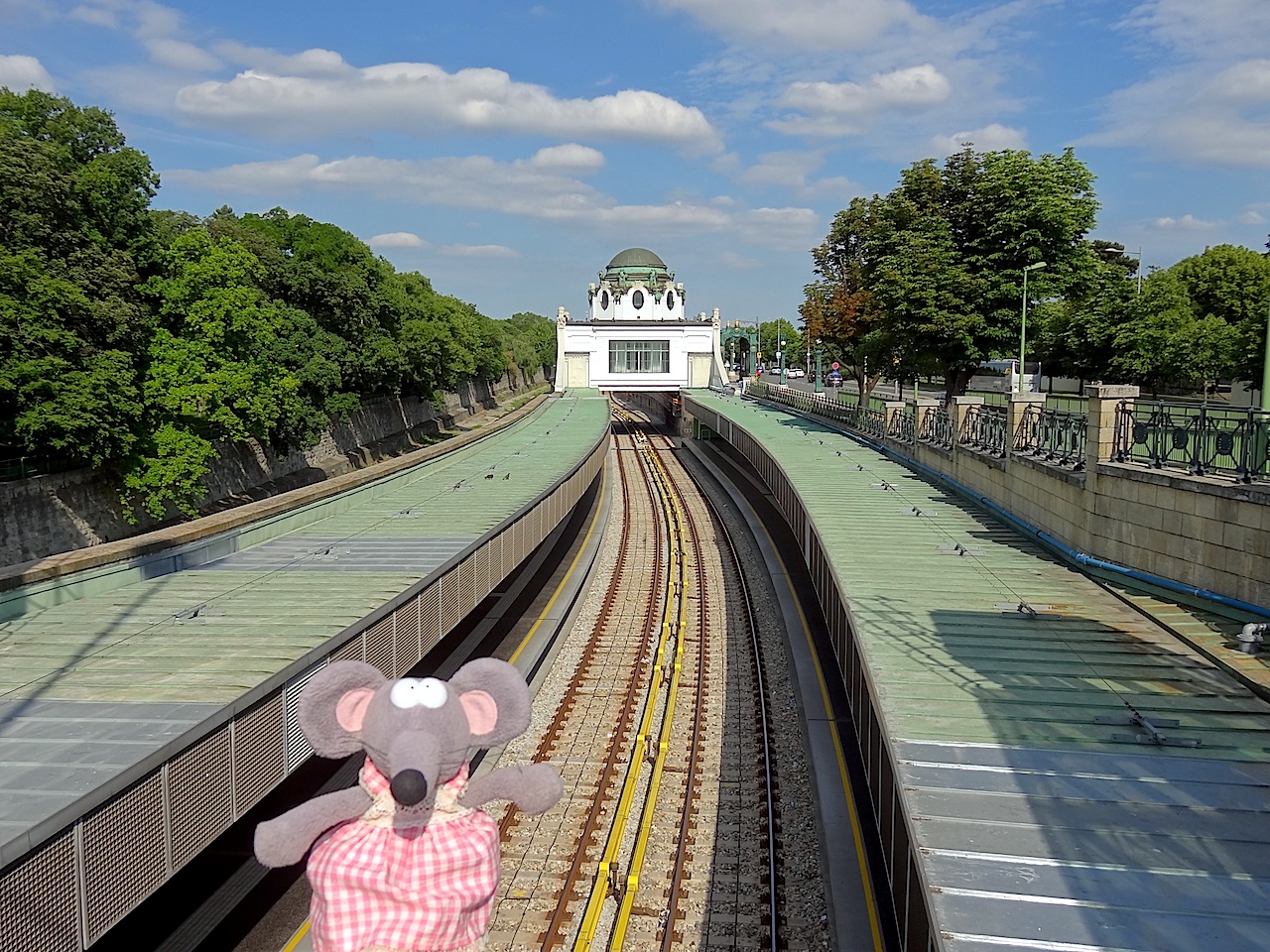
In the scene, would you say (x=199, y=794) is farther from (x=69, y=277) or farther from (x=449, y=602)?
(x=69, y=277)

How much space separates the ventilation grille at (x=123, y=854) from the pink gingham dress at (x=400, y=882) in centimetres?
364

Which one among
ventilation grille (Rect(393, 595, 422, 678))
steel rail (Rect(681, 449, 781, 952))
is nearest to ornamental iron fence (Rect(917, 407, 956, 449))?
steel rail (Rect(681, 449, 781, 952))

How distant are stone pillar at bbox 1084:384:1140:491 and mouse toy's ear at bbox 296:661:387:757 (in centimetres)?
1267

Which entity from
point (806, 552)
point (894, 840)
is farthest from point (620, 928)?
point (806, 552)

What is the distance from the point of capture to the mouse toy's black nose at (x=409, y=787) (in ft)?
11.6

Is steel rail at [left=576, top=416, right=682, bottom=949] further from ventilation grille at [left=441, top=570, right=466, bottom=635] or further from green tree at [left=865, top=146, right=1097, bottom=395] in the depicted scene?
green tree at [left=865, top=146, right=1097, bottom=395]

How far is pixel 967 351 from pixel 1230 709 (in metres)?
19.7

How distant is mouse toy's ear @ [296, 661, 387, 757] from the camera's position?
153 inches

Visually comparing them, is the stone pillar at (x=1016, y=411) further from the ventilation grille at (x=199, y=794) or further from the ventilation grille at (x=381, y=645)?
the ventilation grille at (x=199, y=794)

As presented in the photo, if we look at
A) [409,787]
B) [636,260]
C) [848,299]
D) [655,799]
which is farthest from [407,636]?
[636,260]

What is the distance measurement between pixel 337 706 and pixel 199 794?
187 inches

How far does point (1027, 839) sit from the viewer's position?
6.73 metres

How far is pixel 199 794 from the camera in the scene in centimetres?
777

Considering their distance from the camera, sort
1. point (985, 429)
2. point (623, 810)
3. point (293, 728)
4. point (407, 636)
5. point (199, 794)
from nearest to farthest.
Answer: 1. point (199, 794)
2. point (293, 728)
3. point (407, 636)
4. point (623, 810)
5. point (985, 429)
